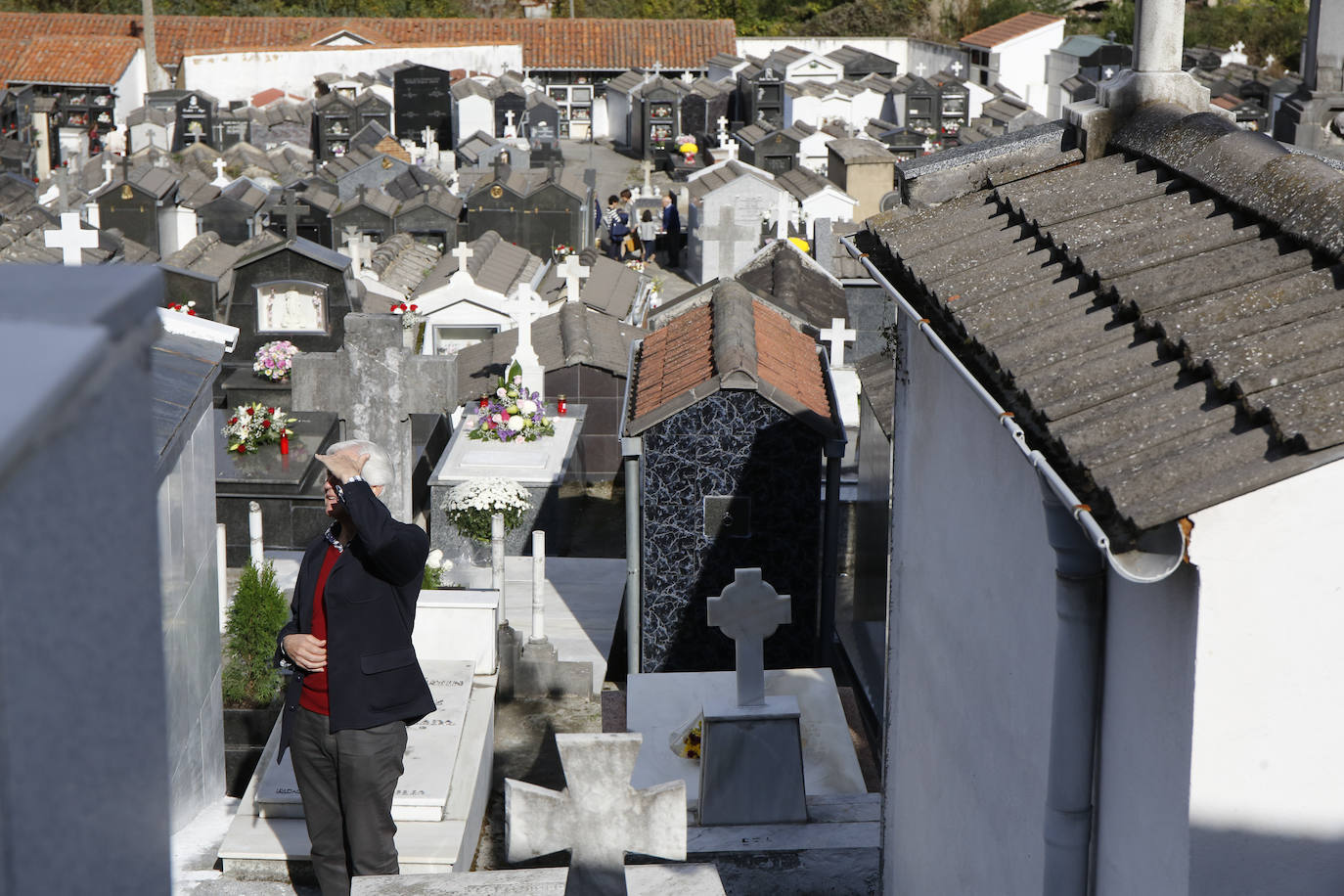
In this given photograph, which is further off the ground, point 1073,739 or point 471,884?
point 1073,739

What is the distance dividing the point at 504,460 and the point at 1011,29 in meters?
→ 35.2

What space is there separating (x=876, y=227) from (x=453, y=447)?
7.34 meters

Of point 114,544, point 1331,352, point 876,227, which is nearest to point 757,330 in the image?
point 876,227

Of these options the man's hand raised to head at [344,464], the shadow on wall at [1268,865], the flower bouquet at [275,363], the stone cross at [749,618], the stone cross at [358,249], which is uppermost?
the man's hand raised to head at [344,464]

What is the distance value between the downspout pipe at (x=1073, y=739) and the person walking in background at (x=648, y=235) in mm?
19875

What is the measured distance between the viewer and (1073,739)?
9.89 feet

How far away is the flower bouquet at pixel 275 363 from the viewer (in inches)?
509

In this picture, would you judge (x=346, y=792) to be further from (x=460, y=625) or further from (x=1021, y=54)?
(x=1021, y=54)

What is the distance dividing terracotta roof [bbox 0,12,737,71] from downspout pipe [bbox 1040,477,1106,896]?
4033 cm

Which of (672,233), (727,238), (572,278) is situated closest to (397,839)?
(572,278)

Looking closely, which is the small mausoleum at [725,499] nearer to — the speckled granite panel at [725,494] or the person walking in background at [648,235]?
the speckled granite panel at [725,494]

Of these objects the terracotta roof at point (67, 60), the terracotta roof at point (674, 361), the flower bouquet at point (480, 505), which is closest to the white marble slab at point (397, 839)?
the terracotta roof at point (674, 361)

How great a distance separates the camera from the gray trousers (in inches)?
169

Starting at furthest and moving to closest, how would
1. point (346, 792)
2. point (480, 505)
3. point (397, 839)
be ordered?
point (480, 505) < point (397, 839) < point (346, 792)
